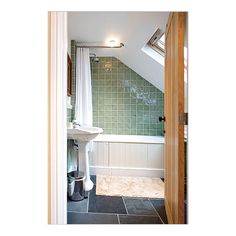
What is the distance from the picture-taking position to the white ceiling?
2105mm

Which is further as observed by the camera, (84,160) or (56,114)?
(84,160)

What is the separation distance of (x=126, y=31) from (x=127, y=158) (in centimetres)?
180

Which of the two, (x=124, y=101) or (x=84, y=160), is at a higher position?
(x=124, y=101)

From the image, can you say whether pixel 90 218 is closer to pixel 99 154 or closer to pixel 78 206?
pixel 78 206

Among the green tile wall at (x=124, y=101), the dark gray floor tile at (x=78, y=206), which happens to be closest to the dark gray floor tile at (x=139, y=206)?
the dark gray floor tile at (x=78, y=206)

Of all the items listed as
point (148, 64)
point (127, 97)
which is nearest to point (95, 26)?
point (148, 64)

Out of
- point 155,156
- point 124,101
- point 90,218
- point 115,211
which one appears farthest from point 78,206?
Result: point 124,101

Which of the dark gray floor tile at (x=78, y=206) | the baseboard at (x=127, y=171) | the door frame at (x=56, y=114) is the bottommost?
the dark gray floor tile at (x=78, y=206)

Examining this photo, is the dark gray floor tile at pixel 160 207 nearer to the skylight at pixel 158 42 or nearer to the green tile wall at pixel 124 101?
the green tile wall at pixel 124 101

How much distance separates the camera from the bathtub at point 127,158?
2.80 m

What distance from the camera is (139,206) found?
75.0 inches
